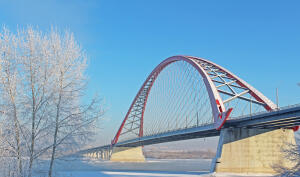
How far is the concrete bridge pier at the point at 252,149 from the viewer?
31391 millimetres

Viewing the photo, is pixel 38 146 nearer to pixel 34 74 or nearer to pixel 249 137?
pixel 34 74

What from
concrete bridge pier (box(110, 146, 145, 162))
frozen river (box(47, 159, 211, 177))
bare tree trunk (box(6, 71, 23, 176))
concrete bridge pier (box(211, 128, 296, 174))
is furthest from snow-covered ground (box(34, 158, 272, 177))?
concrete bridge pier (box(110, 146, 145, 162))

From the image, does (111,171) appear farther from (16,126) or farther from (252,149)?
(16,126)

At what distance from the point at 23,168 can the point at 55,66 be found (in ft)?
13.7

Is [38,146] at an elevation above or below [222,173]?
above

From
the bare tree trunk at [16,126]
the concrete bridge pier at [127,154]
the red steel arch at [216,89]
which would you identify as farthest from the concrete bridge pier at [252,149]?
the concrete bridge pier at [127,154]

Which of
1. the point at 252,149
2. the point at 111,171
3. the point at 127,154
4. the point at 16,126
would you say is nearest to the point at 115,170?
the point at 111,171

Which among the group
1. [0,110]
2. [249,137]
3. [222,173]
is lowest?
[222,173]

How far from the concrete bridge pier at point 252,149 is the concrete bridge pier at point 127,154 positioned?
4573 centimetres

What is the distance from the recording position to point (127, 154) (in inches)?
3068

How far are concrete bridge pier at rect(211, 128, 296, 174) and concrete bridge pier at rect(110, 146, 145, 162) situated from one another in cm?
4573

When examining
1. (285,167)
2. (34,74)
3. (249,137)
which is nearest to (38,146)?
(34,74)

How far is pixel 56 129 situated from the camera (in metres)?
11.9

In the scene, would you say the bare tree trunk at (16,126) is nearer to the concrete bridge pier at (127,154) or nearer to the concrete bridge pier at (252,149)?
the concrete bridge pier at (252,149)
